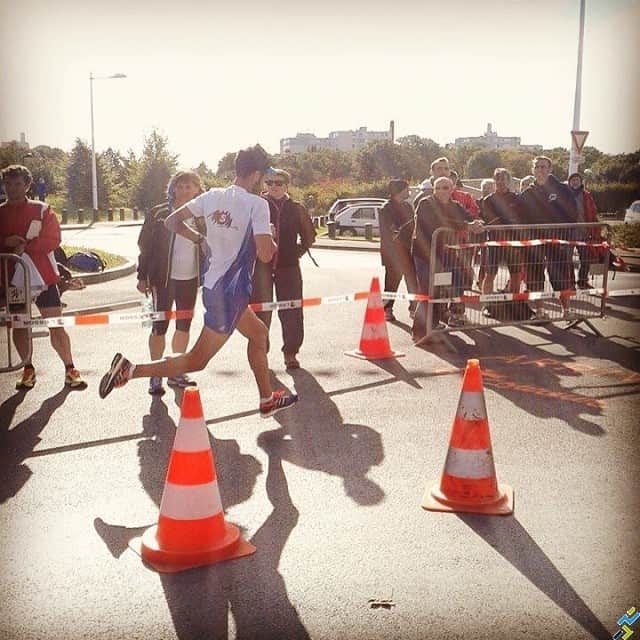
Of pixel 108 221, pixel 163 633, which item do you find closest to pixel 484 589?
pixel 163 633

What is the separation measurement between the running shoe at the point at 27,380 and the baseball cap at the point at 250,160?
2.87m

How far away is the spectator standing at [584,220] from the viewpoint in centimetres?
1120

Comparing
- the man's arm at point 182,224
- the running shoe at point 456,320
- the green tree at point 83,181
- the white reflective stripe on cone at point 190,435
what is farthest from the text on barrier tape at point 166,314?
the green tree at point 83,181

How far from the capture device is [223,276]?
5.87 m

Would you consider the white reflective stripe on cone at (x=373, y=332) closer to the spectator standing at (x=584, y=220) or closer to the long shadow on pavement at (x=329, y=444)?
the long shadow on pavement at (x=329, y=444)

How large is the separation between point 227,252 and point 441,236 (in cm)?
423

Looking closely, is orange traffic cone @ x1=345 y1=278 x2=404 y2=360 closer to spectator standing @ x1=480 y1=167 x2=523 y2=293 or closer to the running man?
spectator standing @ x1=480 y1=167 x2=523 y2=293

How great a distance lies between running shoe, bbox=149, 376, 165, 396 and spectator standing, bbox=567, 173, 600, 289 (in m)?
6.06

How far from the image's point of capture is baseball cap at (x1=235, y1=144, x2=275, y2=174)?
19.4 feet

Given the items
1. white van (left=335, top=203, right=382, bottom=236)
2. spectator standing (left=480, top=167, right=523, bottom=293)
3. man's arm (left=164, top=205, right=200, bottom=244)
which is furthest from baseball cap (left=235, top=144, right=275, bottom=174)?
white van (left=335, top=203, right=382, bottom=236)

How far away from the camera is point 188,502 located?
412 centimetres

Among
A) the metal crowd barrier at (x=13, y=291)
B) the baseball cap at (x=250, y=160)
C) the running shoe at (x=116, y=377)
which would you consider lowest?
the running shoe at (x=116, y=377)

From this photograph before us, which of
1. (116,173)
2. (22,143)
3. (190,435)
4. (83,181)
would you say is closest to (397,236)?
(190,435)

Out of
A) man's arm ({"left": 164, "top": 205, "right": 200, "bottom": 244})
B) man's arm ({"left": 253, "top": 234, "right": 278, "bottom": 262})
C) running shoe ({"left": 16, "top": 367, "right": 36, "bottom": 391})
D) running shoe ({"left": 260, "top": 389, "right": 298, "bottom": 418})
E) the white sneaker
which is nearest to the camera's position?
man's arm ({"left": 253, "top": 234, "right": 278, "bottom": 262})
